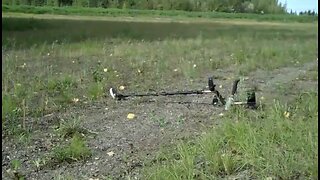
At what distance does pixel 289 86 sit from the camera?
716cm

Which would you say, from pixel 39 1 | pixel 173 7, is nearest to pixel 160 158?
pixel 39 1

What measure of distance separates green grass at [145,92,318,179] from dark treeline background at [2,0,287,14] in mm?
51337

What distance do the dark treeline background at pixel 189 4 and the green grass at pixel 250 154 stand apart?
51.3m

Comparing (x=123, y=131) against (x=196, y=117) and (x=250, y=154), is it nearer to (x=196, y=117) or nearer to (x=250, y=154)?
(x=196, y=117)

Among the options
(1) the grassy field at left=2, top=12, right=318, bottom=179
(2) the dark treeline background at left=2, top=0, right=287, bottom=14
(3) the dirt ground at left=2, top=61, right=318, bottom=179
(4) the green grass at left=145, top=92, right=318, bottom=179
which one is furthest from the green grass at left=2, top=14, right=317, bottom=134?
(2) the dark treeline background at left=2, top=0, right=287, bottom=14

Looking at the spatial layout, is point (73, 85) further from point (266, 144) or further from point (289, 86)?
point (266, 144)

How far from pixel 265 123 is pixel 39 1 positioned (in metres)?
52.4

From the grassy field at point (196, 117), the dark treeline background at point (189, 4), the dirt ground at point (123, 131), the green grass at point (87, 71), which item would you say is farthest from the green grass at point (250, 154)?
the dark treeline background at point (189, 4)

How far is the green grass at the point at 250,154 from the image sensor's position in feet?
10.2

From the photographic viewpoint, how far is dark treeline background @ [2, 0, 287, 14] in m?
58.1

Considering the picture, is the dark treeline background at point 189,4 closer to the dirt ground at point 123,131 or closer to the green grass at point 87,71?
the green grass at point 87,71

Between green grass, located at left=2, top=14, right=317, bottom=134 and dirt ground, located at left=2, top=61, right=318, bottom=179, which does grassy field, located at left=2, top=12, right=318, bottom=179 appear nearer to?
green grass, located at left=2, top=14, right=317, bottom=134

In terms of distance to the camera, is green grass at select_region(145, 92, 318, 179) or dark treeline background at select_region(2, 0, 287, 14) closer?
green grass at select_region(145, 92, 318, 179)

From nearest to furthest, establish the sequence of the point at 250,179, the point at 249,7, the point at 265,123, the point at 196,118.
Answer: the point at 250,179 → the point at 265,123 → the point at 196,118 → the point at 249,7
